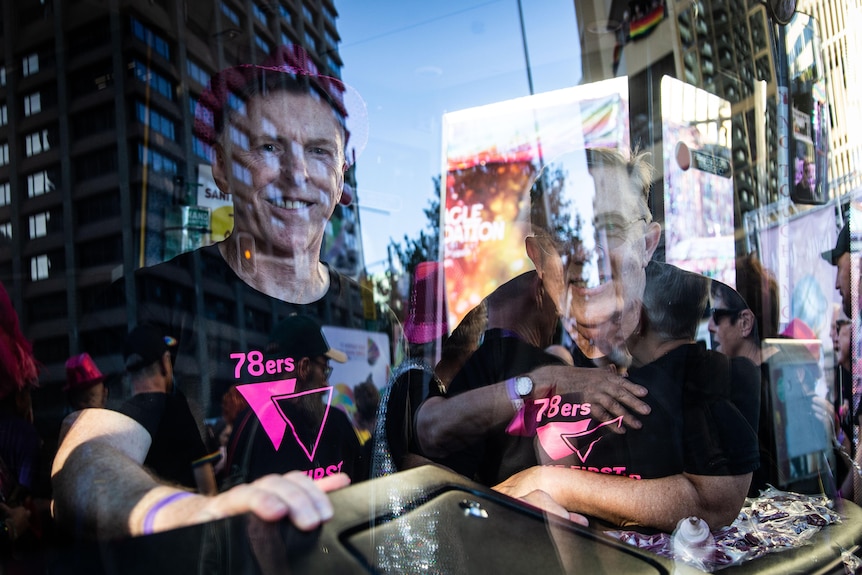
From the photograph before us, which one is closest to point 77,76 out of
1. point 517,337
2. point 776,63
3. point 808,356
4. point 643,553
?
point 517,337

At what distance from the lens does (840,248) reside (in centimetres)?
193

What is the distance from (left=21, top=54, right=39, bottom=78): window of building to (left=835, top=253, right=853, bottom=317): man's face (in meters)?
2.08

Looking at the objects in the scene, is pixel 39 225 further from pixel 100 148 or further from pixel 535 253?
pixel 535 253

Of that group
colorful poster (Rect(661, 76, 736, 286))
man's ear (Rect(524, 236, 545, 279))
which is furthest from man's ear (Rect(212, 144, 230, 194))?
colorful poster (Rect(661, 76, 736, 286))

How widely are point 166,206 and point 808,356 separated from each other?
188cm

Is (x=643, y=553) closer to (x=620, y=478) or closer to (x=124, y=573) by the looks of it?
(x=620, y=478)

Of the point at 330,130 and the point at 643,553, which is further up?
the point at 330,130

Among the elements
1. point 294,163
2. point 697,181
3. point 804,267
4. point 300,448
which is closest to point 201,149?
point 294,163

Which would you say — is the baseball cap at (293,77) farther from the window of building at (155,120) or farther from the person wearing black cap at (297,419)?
the person wearing black cap at (297,419)

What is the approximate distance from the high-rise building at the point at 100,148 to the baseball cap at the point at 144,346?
18 millimetres

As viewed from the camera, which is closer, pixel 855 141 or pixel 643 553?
pixel 643 553

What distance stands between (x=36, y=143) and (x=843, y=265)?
2.09 metres

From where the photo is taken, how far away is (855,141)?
183 cm

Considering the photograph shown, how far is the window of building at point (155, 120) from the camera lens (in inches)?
37.6
